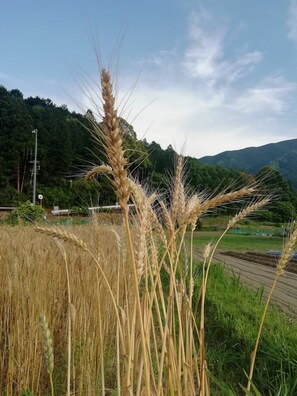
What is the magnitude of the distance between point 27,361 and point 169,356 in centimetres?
140

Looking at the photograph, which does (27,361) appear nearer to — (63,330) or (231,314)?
(63,330)

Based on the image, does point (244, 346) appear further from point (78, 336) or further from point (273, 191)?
point (273, 191)

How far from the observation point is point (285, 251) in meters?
1.31

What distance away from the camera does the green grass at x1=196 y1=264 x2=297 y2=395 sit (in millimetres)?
2723

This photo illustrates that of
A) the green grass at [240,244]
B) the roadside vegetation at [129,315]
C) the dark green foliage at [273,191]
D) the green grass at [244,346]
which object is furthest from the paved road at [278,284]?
the green grass at [240,244]

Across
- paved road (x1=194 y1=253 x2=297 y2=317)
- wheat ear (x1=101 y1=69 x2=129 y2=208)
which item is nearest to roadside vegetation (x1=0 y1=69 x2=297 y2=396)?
wheat ear (x1=101 y1=69 x2=129 y2=208)

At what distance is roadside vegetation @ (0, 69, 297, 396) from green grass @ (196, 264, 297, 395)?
1cm

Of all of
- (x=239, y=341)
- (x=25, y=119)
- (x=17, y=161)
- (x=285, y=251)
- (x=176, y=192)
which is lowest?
(x=239, y=341)

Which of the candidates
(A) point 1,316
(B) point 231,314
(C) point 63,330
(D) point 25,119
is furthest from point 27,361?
(D) point 25,119

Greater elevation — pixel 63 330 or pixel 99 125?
pixel 99 125

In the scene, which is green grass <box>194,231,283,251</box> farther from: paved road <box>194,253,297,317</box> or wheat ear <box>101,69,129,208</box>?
wheat ear <box>101,69,129,208</box>

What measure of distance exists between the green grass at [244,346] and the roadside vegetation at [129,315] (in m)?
0.01

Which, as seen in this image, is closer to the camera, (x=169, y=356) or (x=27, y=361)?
(x=169, y=356)

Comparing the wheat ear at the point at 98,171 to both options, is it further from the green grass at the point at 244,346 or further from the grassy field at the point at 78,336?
the green grass at the point at 244,346
